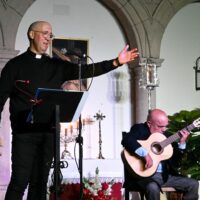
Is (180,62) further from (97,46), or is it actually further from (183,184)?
(183,184)

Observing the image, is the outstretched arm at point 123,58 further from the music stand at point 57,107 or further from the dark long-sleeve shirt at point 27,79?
the music stand at point 57,107

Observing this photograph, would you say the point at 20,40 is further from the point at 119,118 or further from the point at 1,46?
the point at 119,118

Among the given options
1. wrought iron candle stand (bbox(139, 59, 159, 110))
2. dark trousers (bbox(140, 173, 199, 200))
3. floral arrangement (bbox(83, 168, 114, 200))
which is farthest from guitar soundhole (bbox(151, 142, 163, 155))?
wrought iron candle stand (bbox(139, 59, 159, 110))

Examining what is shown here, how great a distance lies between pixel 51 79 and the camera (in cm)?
330

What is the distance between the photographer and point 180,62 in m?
7.41

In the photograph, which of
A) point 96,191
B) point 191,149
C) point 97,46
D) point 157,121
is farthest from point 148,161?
point 97,46

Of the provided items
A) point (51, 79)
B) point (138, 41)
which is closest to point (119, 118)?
point (138, 41)

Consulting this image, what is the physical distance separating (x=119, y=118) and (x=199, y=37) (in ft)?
6.31

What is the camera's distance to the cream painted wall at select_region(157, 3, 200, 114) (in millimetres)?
7254

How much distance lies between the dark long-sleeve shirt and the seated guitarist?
1.32 metres

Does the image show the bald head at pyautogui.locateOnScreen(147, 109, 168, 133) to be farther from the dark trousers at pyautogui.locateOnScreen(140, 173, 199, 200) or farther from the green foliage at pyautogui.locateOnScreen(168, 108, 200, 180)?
the green foliage at pyautogui.locateOnScreen(168, 108, 200, 180)

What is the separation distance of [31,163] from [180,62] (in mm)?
4670

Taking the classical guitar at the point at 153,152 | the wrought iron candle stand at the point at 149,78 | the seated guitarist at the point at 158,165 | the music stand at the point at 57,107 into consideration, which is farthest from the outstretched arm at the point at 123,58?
the wrought iron candle stand at the point at 149,78

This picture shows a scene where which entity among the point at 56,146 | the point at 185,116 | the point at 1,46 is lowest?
the point at 56,146
